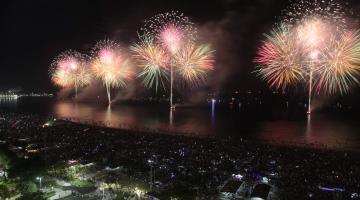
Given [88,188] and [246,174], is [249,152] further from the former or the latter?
[88,188]

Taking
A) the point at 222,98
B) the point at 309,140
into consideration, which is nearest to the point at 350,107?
the point at 222,98

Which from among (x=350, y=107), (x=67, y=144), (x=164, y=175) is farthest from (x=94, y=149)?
(x=350, y=107)

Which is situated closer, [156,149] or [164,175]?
[164,175]

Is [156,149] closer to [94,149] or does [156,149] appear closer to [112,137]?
[94,149]

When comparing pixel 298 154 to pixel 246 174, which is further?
pixel 298 154

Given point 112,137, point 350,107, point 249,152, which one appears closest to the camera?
point 249,152

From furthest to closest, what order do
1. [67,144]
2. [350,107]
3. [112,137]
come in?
[350,107] < [112,137] < [67,144]
